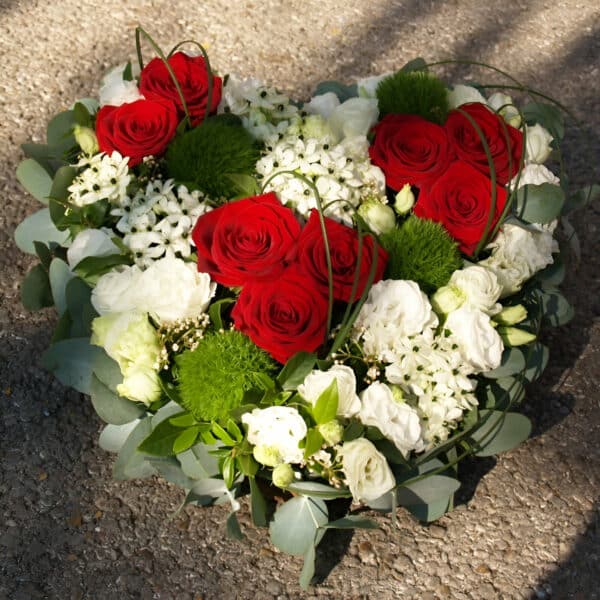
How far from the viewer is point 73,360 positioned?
148 cm

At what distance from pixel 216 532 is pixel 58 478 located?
0.35m

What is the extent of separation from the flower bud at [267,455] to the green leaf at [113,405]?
0.80 ft

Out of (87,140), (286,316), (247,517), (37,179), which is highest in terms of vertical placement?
(286,316)

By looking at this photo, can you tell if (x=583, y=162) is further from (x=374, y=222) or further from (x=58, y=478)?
(x=58, y=478)

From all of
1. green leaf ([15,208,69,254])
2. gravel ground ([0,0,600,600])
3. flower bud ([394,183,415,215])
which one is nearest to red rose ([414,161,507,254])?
flower bud ([394,183,415,215])

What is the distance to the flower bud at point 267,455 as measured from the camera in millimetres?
1295

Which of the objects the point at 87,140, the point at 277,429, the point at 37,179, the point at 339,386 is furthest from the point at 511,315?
the point at 37,179

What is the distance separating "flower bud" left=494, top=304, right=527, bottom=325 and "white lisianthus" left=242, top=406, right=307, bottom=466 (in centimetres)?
43

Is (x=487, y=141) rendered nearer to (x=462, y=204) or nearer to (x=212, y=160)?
(x=462, y=204)

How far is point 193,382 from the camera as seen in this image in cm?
132

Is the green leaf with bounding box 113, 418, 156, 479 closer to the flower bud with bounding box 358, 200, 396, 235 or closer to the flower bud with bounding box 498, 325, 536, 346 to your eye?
the flower bud with bounding box 358, 200, 396, 235

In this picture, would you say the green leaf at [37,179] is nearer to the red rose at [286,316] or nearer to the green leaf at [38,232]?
the green leaf at [38,232]

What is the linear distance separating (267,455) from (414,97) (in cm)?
84

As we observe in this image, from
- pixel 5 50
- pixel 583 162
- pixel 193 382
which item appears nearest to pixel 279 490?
pixel 193 382
